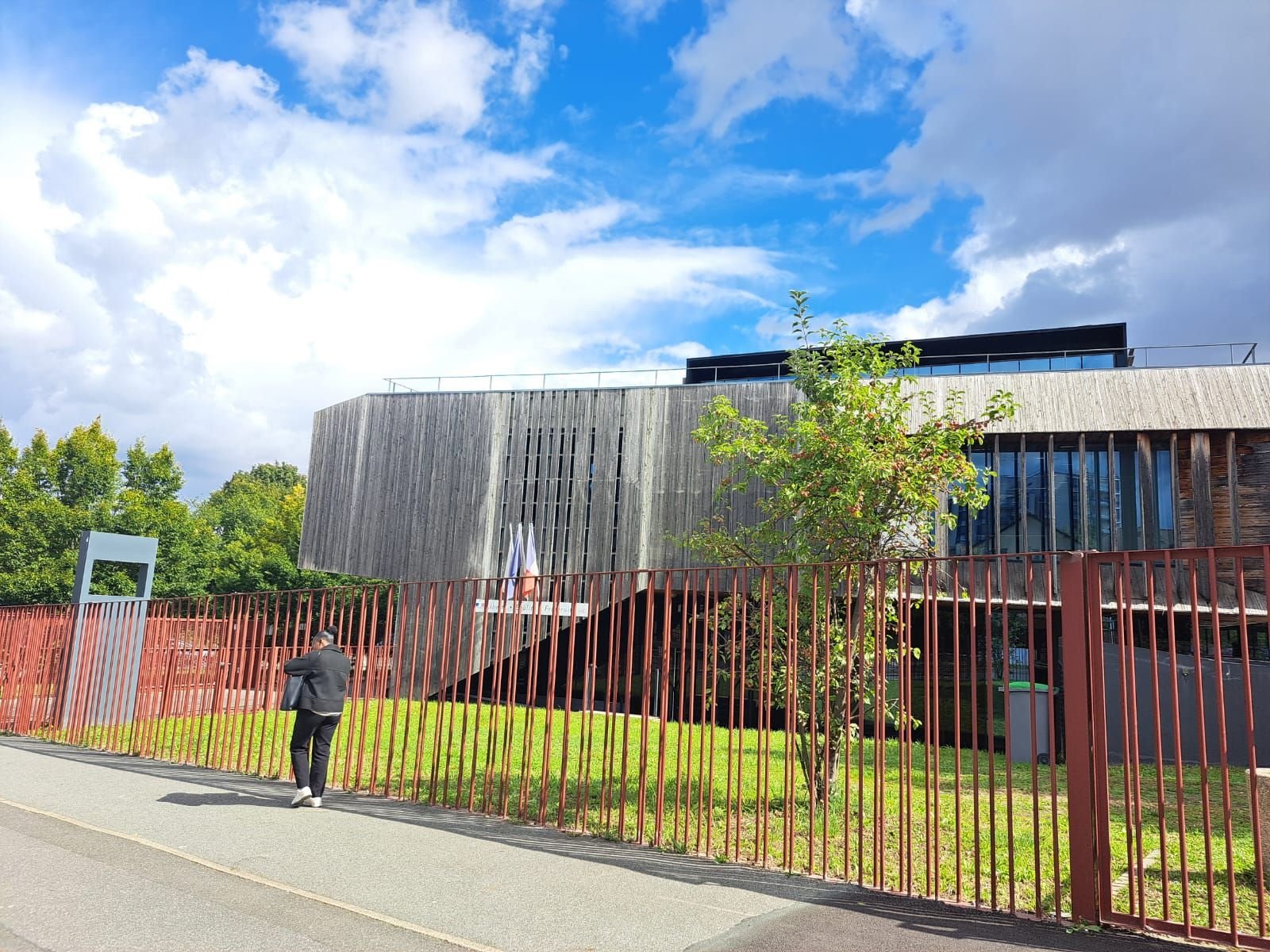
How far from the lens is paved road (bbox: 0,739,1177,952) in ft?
16.9

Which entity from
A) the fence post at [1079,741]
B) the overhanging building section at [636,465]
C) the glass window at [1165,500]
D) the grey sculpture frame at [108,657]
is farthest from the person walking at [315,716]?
the glass window at [1165,500]

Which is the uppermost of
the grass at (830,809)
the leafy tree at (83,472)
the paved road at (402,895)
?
the leafy tree at (83,472)

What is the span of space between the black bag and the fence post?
6630 mm

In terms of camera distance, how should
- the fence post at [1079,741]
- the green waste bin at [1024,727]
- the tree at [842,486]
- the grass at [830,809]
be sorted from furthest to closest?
1. the green waste bin at [1024,727]
2. the tree at [842,486]
3. the grass at [830,809]
4. the fence post at [1079,741]

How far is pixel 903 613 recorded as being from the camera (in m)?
6.47

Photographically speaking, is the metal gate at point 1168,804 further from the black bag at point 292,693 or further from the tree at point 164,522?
the tree at point 164,522

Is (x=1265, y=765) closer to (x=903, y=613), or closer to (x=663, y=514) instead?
(x=903, y=613)

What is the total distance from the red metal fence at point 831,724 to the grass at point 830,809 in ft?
0.16

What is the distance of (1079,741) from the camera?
5652mm

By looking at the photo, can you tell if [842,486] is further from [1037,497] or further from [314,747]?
[1037,497]

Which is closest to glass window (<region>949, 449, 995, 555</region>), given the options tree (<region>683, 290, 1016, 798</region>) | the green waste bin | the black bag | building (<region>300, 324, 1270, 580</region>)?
building (<region>300, 324, 1270, 580</region>)

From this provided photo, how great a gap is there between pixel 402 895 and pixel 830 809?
4.69 m

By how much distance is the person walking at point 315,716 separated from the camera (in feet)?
28.5

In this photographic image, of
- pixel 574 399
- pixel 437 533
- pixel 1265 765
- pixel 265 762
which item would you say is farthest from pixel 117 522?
pixel 1265 765
